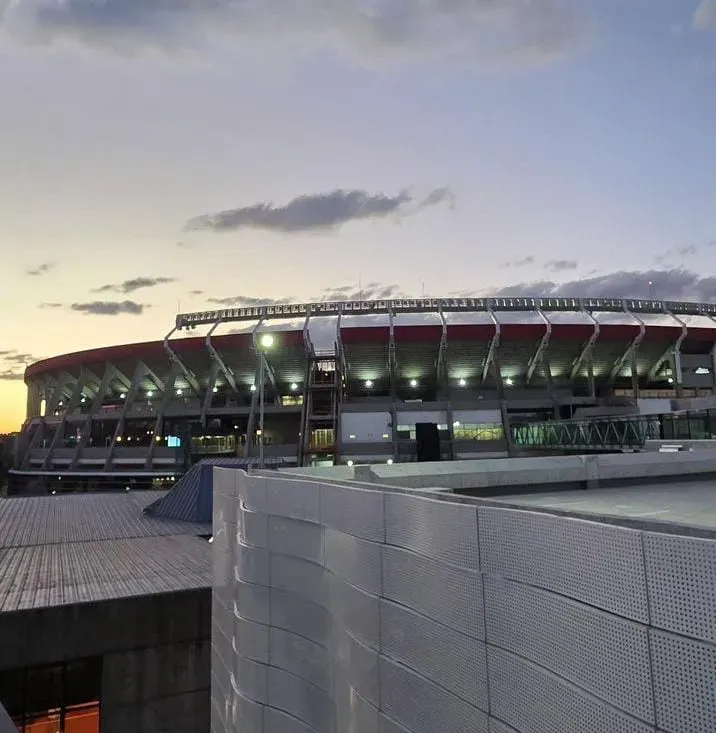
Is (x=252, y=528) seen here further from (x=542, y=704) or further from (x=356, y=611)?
(x=542, y=704)

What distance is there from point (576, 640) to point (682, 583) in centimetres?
115

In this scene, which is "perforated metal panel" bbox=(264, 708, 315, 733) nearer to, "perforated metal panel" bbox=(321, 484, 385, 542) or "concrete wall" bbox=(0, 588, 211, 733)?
"perforated metal panel" bbox=(321, 484, 385, 542)

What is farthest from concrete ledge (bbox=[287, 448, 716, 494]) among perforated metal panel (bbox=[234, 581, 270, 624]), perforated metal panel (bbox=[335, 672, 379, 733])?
perforated metal panel (bbox=[335, 672, 379, 733])

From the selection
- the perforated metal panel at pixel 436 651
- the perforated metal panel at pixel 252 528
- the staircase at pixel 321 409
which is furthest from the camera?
the staircase at pixel 321 409

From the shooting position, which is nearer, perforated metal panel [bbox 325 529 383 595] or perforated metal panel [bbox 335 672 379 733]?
perforated metal panel [bbox 335 672 379 733]

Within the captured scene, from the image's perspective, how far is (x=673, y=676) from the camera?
3834 millimetres

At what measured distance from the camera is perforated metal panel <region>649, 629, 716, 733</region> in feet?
12.0

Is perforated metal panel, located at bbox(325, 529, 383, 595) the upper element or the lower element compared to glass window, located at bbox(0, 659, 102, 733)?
upper

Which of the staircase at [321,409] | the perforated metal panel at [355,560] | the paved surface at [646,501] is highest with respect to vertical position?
the staircase at [321,409]

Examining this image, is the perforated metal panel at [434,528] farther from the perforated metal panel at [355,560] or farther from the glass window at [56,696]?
the glass window at [56,696]

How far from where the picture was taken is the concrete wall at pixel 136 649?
556 inches

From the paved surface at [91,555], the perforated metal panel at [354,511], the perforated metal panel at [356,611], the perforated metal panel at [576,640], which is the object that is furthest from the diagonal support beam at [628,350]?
the perforated metal panel at [576,640]

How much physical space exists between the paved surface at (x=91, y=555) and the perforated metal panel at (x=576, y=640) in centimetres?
1293

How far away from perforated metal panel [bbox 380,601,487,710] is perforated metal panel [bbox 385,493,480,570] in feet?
2.59
